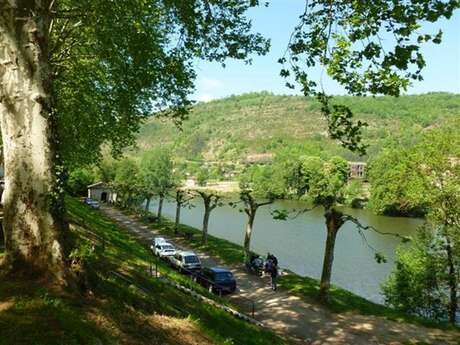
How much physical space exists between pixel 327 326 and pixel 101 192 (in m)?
88.2

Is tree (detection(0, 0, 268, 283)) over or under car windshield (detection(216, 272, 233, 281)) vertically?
over

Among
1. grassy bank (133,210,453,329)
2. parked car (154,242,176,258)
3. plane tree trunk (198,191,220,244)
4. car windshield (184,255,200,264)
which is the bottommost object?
parked car (154,242,176,258)

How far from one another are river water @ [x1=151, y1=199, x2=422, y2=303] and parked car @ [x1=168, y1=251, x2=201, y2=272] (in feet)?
21.1

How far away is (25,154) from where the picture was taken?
8.48m

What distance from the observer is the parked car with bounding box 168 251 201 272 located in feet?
99.9

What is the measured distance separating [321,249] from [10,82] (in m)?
50.0

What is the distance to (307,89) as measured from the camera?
9.78m

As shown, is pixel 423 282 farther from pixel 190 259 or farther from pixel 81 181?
pixel 81 181

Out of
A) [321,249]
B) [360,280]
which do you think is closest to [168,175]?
[321,249]

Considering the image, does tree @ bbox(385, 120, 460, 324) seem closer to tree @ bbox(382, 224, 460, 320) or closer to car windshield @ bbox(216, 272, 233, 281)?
tree @ bbox(382, 224, 460, 320)

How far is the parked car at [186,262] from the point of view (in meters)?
30.5

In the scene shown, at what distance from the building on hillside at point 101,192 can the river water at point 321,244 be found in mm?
18659

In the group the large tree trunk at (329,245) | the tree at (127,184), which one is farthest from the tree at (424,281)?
the tree at (127,184)

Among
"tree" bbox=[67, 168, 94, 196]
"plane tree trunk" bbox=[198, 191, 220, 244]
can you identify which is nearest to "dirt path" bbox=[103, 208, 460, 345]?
"plane tree trunk" bbox=[198, 191, 220, 244]
